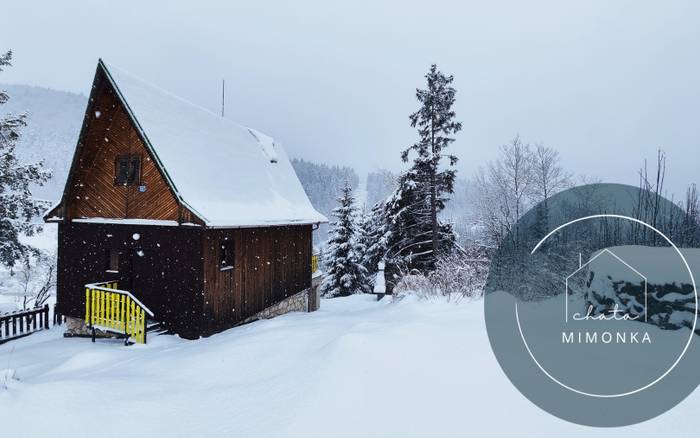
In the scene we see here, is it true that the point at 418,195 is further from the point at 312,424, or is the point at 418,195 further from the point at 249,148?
the point at 312,424

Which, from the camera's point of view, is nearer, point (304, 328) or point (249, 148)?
point (304, 328)

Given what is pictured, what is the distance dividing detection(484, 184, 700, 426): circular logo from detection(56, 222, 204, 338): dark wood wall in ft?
24.9

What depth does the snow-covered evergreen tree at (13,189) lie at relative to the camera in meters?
14.0

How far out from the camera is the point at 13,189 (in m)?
14.6

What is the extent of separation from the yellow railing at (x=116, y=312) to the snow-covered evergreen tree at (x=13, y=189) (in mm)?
8171

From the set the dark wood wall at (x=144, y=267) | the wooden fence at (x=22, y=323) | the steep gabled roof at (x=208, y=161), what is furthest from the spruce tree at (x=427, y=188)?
the wooden fence at (x=22, y=323)

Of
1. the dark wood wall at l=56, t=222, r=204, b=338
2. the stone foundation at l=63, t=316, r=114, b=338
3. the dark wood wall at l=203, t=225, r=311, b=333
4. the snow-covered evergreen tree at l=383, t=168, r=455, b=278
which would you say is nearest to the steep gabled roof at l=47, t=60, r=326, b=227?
the dark wood wall at l=203, t=225, r=311, b=333

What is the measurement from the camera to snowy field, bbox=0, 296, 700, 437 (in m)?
3.40

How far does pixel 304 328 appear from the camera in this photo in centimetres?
764

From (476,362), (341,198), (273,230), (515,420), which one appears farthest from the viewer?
(341,198)

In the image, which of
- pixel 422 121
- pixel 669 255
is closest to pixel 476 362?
pixel 669 255

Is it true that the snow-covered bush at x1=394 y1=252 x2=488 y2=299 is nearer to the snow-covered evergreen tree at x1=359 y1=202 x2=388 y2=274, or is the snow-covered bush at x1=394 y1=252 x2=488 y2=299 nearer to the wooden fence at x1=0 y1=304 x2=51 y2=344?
the snow-covered evergreen tree at x1=359 y1=202 x2=388 y2=274

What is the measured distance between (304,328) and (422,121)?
54.3 ft

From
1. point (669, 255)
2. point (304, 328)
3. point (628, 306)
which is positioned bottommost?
point (304, 328)
